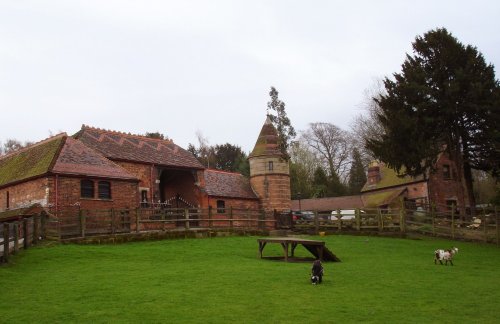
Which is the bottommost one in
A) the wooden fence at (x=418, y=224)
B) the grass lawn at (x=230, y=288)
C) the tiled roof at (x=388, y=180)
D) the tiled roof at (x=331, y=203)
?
the grass lawn at (x=230, y=288)

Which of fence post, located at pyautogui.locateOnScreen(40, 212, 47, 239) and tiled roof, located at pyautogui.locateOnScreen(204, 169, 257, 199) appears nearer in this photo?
fence post, located at pyautogui.locateOnScreen(40, 212, 47, 239)

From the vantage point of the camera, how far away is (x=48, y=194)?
25.2m

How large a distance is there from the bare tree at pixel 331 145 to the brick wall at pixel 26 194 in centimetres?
4400

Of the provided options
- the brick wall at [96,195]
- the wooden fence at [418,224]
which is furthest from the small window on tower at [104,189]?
the wooden fence at [418,224]

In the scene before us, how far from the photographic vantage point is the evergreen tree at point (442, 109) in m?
27.9

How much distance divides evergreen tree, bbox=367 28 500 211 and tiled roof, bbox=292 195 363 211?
65.0ft

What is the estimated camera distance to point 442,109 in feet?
93.7

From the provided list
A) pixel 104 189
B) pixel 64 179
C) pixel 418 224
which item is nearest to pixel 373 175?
pixel 418 224

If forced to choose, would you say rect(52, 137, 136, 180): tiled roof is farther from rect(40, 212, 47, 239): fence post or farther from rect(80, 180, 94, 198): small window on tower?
rect(40, 212, 47, 239): fence post

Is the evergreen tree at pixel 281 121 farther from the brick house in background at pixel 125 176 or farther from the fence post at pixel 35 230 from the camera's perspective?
the fence post at pixel 35 230

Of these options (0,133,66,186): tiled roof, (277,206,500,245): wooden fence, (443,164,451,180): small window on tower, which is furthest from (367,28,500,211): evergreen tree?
(0,133,66,186): tiled roof

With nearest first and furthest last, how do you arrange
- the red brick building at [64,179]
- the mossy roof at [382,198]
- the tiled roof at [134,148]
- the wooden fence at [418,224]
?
the red brick building at [64,179], the wooden fence at [418,224], the tiled roof at [134,148], the mossy roof at [382,198]

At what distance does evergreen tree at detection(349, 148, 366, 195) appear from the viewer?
6097cm

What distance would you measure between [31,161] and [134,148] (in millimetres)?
7227
